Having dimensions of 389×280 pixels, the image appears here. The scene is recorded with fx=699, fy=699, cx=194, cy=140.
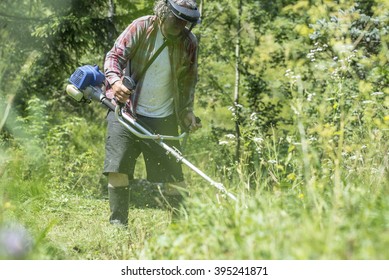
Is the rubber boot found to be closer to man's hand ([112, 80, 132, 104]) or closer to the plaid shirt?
the plaid shirt

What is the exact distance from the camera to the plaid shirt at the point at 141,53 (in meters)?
5.65

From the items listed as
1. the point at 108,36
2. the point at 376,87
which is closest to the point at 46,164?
the point at 108,36

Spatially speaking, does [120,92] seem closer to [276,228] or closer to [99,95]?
[99,95]

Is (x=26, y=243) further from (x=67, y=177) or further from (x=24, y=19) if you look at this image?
(x=24, y=19)

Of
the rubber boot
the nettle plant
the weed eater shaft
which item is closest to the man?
the rubber boot

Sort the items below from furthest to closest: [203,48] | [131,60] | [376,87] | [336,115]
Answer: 1. [203,48]
2. [376,87]
3. [131,60]
4. [336,115]

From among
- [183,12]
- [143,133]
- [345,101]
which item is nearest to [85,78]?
[143,133]

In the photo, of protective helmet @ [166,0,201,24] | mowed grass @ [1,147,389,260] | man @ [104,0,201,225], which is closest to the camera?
mowed grass @ [1,147,389,260]

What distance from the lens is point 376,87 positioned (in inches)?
259

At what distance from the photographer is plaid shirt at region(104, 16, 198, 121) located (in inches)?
223

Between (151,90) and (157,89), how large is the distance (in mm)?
51

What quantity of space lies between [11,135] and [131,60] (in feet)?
13.8

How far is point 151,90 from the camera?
19.0 feet

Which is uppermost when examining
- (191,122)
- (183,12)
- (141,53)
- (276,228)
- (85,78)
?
(183,12)
